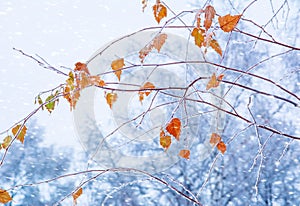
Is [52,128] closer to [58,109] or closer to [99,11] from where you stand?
[58,109]

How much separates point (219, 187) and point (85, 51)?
2598mm

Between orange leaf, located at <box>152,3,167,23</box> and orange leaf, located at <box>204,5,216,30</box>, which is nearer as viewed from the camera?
orange leaf, located at <box>204,5,216,30</box>

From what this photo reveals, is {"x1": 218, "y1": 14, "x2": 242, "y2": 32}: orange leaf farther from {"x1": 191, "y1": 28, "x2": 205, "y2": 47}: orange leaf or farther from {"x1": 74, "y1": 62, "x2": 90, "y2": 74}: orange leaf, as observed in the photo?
{"x1": 74, "y1": 62, "x2": 90, "y2": 74}: orange leaf

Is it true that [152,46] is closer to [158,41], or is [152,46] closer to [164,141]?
[158,41]

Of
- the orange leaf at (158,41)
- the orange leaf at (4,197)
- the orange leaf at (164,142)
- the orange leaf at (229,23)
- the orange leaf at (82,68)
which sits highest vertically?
the orange leaf at (229,23)

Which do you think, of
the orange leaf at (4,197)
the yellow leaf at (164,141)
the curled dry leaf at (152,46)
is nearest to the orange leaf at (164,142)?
the yellow leaf at (164,141)

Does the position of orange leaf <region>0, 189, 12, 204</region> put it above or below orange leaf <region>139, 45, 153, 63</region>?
below

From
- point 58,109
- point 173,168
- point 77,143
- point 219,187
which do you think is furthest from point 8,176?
point 219,187

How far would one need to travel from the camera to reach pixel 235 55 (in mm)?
3480

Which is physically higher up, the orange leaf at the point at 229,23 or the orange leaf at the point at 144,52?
the orange leaf at the point at 229,23

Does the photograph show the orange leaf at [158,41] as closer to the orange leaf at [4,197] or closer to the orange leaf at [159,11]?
the orange leaf at [159,11]

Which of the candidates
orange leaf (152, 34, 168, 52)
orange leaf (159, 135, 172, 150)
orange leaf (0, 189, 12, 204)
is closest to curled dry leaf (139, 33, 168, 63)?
orange leaf (152, 34, 168, 52)

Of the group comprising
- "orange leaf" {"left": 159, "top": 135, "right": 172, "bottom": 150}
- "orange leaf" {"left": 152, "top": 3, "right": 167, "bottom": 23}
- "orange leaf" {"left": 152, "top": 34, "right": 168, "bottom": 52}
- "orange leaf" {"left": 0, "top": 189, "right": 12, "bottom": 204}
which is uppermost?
"orange leaf" {"left": 152, "top": 3, "right": 167, "bottom": 23}

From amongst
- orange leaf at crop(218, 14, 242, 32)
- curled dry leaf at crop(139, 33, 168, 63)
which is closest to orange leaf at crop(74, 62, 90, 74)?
curled dry leaf at crop(139, 33, 168, 63)
